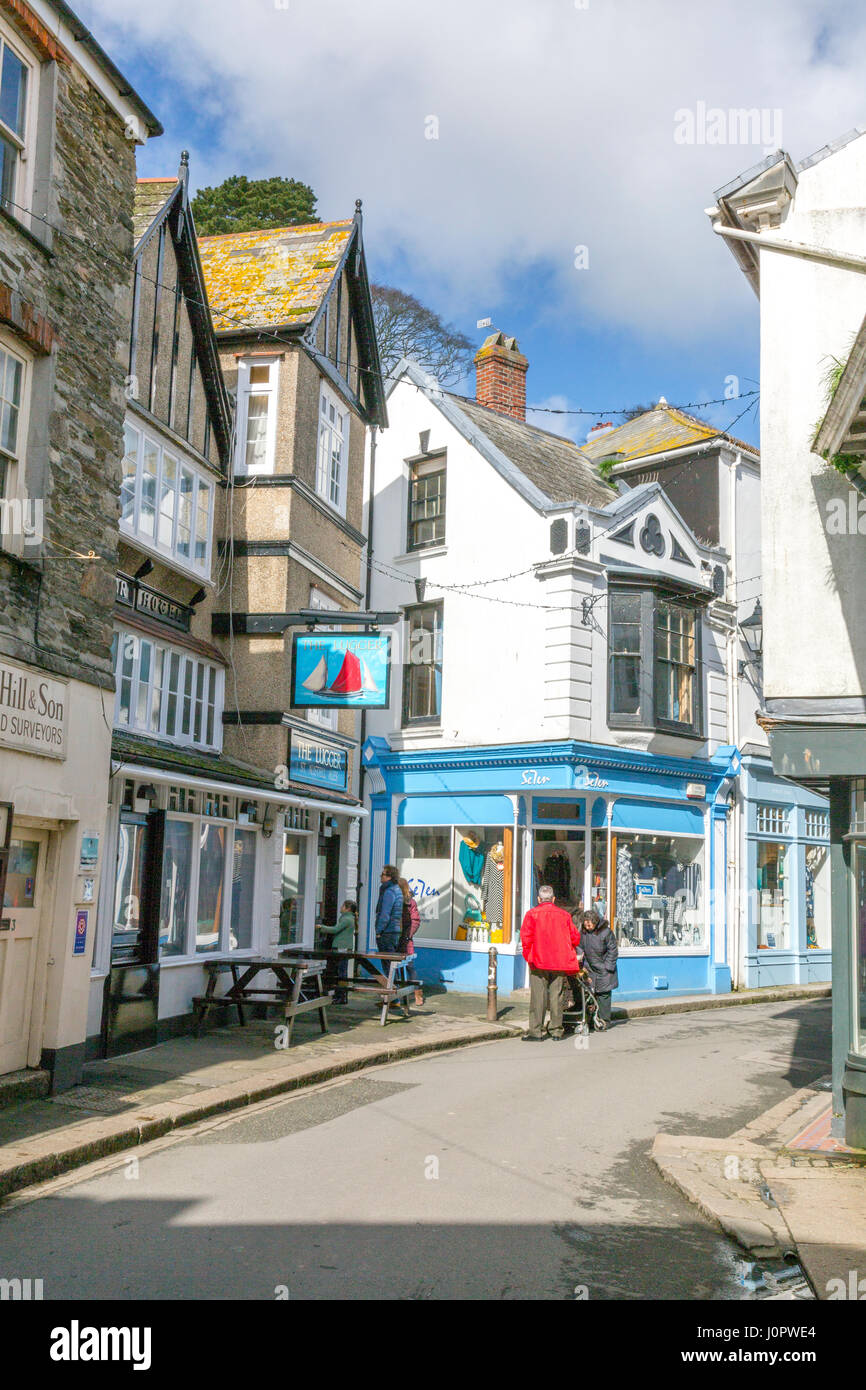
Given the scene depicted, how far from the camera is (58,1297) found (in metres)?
5.46

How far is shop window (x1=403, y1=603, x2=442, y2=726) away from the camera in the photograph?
71.6 ft

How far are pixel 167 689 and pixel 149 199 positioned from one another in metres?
6.20

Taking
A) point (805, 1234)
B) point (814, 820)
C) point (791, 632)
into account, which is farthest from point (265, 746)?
point (814, 820)

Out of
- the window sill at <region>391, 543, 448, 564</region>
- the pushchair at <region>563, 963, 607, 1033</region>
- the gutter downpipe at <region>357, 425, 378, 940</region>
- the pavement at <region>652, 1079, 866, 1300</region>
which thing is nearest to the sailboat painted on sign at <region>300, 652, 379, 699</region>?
the pushchair at <region>563, 963, 607, 1033</region>

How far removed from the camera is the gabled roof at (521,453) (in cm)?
2106

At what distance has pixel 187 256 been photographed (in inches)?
603

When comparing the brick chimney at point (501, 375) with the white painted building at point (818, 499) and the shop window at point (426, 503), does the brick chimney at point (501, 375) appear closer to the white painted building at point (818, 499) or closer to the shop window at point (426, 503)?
the shop window at point (426, 503)

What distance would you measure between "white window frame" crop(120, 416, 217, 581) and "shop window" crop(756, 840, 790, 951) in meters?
13.1

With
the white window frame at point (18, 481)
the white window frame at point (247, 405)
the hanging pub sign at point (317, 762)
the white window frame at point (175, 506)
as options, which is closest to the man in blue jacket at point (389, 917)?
the hanging pub sign at point (317, 762)

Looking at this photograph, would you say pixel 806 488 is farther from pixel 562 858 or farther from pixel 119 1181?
pixel 562 858

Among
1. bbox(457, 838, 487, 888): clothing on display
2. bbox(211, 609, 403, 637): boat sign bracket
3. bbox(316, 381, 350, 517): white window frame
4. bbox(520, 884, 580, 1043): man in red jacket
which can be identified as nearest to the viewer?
bbox(520, 884, 580, 1043): man in red jacket

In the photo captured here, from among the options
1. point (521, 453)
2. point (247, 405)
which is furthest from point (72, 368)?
point (521, 453)

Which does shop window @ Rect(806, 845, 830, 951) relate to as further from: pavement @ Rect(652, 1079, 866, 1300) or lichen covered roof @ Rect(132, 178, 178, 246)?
lichen covered roof @ Rect(132, 178, 178, 246)

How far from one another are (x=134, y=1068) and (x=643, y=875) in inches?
459
